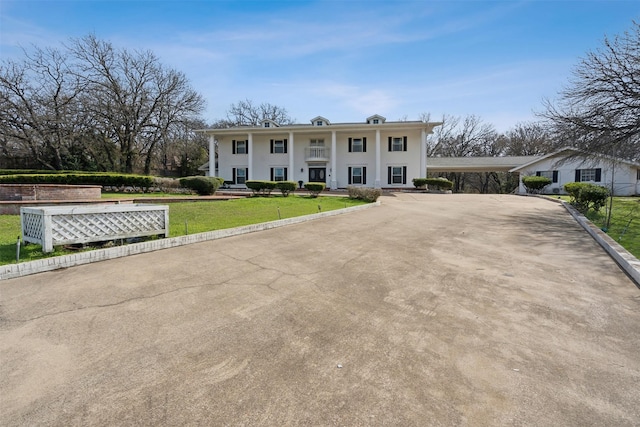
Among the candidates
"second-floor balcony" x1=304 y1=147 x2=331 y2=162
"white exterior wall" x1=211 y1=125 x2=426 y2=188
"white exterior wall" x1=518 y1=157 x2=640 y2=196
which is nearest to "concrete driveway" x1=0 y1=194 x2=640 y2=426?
"white exterior wall" x1=211 y1=125 x2=426 y2=188

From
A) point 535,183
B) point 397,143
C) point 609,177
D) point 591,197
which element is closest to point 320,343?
point 591,197

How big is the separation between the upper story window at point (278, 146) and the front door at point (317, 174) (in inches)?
122

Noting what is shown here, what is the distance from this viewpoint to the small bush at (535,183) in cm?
2731

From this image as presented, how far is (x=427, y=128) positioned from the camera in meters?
25.9

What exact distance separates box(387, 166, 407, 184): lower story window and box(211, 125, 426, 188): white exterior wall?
0.25 meters

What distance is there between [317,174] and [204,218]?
18794mm

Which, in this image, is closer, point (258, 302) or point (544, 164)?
point (258, 302)

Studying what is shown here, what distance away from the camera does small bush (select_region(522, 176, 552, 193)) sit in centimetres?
2731

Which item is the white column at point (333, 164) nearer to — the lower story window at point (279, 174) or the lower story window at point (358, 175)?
the lower story window at point (358, 175)

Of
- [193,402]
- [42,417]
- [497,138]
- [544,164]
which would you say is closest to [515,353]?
[193,402]

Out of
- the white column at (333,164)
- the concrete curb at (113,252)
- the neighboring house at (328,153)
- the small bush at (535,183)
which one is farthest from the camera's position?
the small bush at (535,183)

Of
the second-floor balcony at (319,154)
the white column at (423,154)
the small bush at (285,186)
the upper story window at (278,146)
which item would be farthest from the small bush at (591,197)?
the upper story window at (278,146)

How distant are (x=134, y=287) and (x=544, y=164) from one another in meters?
33.3

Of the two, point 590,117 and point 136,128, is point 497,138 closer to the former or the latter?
point 590,117
